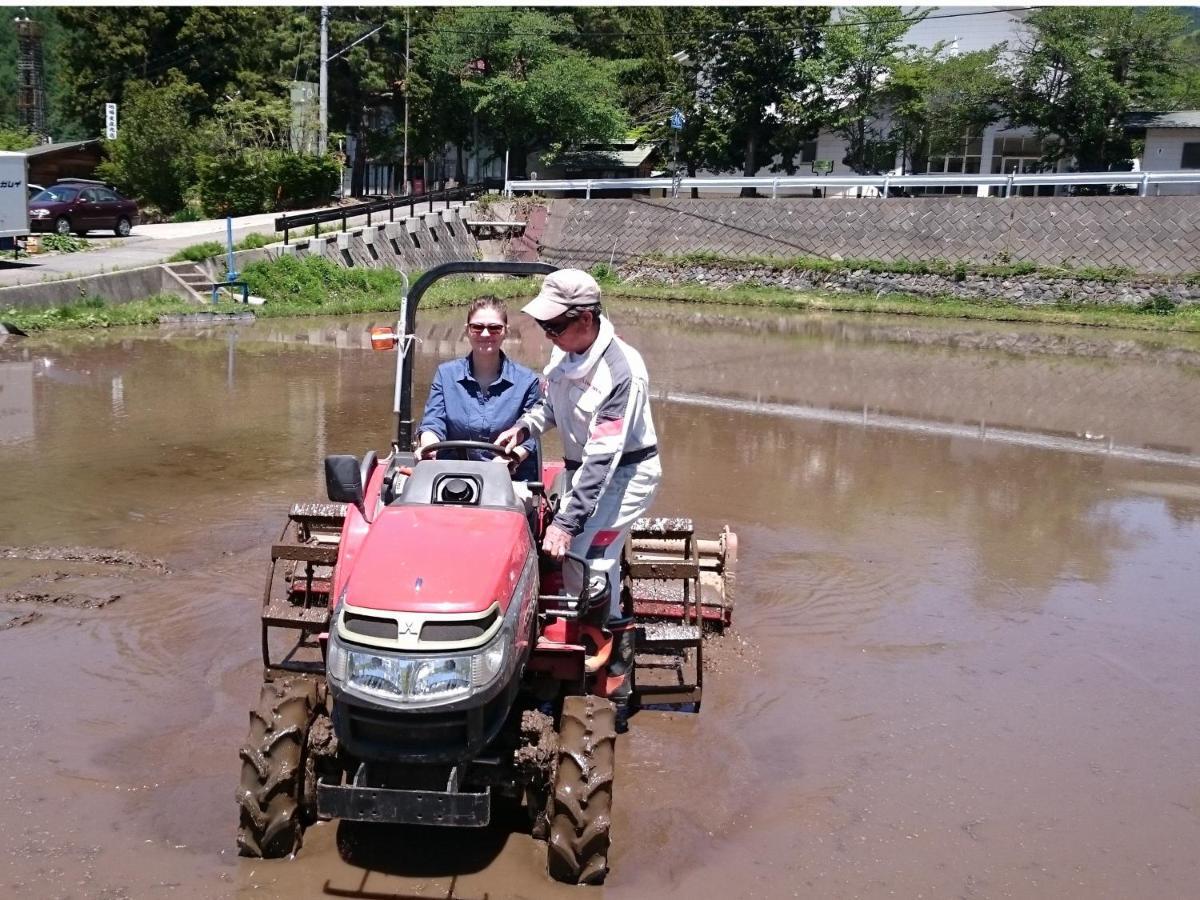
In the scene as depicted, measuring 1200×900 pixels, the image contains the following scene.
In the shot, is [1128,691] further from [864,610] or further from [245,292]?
[245,292]

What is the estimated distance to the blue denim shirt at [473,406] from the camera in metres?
5.98

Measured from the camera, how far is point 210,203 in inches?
1410

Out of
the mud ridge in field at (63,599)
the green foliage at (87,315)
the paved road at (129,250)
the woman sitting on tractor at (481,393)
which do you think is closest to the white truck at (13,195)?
the paved road at (129,250)

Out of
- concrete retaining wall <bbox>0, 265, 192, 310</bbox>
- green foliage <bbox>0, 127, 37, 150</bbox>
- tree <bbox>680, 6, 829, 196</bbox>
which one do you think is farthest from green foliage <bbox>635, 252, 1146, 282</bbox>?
green foliage <bbox>0, 127, 37, 150</bbox>

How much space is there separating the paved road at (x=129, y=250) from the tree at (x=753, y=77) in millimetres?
10911

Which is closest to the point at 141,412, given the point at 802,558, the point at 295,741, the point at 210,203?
the point at 802,558

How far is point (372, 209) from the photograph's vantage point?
2923 centimetres

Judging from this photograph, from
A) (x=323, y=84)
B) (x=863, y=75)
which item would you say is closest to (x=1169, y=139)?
(x=863, y=75)

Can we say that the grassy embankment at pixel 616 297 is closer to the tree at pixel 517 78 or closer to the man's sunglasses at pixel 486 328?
the tree at pixel 517 78

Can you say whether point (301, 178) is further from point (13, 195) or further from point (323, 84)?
point (13, 195)

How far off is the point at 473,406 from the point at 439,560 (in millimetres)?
1812

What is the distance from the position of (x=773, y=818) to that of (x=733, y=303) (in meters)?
24.4

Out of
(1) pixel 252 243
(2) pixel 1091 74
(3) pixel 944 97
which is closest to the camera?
(1) pixel 252 243

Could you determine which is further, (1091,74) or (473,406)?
(1091,74)
